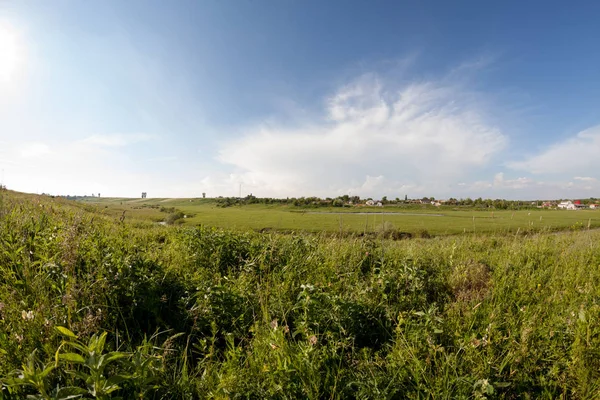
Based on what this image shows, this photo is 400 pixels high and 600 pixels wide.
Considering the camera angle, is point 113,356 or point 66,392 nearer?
point 66,392

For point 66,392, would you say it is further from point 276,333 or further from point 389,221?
point 389,221

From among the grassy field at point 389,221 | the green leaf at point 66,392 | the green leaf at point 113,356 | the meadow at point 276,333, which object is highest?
the green leaf at point 113,356

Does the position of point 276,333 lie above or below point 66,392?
below

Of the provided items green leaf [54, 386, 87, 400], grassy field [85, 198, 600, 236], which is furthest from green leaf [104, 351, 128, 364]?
grassy field [85, 198, 600, 236]

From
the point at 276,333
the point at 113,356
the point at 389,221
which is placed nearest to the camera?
the point at 113,356

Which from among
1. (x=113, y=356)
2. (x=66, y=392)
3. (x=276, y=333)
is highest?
(x=113, y=356)

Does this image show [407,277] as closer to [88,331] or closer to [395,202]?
[88,331]

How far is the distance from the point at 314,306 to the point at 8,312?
3.05 metres

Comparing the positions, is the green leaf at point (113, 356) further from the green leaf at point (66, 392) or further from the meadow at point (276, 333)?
the green leaf at point (66, 392)

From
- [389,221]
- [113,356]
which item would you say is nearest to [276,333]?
[113,356]

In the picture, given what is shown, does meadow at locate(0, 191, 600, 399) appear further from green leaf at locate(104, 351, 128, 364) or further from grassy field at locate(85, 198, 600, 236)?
grassy field at locate(85, 198, 600, 236)

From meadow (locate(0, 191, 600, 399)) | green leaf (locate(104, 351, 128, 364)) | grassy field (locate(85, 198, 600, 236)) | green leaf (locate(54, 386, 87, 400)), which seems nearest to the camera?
green leaf (locate(54, 386, 87, 400))

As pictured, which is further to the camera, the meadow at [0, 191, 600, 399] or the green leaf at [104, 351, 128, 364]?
the meadow at [0, 191, 600, 399]

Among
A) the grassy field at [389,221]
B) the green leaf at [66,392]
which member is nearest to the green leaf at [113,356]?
the green leaf at [66,392]
